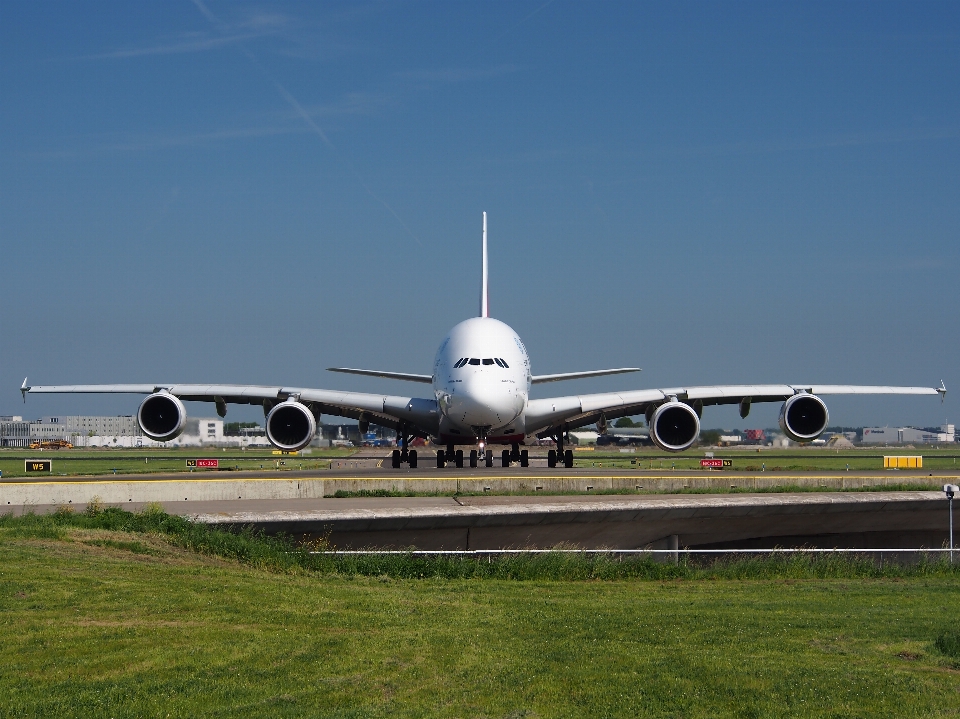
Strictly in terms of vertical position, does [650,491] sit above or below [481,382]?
below

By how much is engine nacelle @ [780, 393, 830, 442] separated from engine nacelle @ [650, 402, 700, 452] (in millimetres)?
3315

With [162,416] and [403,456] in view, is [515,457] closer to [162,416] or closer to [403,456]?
[403,456]

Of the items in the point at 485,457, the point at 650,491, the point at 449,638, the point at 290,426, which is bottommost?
the point at 449,638

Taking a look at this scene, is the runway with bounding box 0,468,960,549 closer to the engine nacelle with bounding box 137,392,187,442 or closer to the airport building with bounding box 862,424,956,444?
the engine nacelle with bounding box 137,392,187,442

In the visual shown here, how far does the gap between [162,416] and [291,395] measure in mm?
4379

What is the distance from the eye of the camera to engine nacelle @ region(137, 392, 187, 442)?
35656 mm

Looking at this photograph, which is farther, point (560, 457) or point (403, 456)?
point (560, 457)

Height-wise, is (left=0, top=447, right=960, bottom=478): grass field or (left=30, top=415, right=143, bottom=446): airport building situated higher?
(left=30, top=415, right=143, bottom=446): airport building

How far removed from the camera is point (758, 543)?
22.3 metres

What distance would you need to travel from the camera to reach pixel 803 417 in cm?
3750

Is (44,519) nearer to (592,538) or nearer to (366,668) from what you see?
(592,538)

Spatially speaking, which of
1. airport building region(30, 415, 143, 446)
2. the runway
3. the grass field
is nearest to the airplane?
the grass field

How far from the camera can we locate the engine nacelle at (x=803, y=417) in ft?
122

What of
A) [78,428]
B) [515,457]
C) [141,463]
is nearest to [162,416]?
[515,457]
